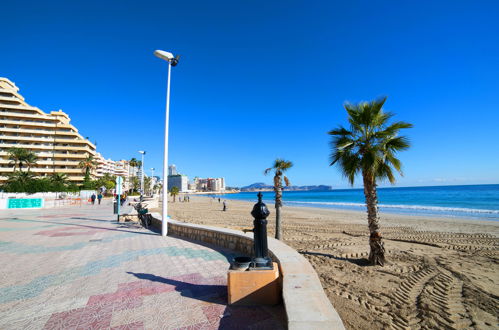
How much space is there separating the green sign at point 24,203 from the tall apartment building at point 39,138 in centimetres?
3778

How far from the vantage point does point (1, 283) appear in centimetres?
393

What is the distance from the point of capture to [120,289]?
3562 mm

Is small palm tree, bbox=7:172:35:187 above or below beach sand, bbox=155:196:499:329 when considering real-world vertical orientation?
above

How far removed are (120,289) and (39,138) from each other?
69939mm

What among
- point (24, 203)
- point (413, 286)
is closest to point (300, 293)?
point (413, 286)

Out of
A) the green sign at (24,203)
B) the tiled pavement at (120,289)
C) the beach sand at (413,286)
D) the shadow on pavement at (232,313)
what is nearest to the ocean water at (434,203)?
the beach sand at (413,286)

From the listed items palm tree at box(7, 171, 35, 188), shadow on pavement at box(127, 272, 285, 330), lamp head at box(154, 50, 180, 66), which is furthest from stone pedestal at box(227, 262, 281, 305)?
palm tree at box(7, 171, 35, 188)

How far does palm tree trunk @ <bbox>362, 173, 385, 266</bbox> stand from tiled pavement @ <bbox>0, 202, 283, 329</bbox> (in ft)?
13.5

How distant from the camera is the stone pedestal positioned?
2.93 metres

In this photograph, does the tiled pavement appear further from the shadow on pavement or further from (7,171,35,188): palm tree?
(7,171,35,188): palm tree

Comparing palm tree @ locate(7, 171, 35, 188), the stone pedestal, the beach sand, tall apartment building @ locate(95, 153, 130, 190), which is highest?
tall apartment building @ locate(95, 153, 130, 190)

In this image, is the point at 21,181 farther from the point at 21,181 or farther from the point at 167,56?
the point at 167,56

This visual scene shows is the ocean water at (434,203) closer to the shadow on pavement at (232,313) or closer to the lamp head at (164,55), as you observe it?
the shadow on pavement at (232,313)

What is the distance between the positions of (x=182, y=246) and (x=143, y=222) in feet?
18.9
